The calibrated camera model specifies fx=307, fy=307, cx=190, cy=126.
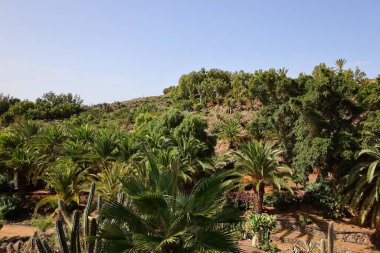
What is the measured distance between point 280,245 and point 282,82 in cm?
981

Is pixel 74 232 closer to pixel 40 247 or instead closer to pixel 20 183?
pixel 40 247

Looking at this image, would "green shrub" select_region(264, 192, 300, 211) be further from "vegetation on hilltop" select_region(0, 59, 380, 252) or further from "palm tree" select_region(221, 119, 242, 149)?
"palm tree" select_region(221, 119, 242, 149)

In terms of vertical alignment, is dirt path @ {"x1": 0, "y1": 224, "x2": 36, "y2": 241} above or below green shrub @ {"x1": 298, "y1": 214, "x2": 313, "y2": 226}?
above

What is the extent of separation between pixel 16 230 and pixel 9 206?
3.14 m

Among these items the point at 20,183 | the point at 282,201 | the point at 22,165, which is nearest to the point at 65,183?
the point at 22,165

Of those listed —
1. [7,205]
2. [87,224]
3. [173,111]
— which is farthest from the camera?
[173,111]

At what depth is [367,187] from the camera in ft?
47.7

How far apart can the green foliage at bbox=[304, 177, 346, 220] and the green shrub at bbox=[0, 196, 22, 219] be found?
17.1 m

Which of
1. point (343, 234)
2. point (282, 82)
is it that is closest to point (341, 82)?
point (282, 82)

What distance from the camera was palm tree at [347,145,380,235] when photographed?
13770mm

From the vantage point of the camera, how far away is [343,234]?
50.4ft

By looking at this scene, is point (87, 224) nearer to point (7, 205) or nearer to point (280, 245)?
point (280, 245)

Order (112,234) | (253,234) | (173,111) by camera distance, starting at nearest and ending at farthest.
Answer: (112,234), (253,234), (173,111)

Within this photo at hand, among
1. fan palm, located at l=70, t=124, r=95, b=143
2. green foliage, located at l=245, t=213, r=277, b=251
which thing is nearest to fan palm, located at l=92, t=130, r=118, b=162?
fan palm, located at l=70, t=124, r=95, b=143
